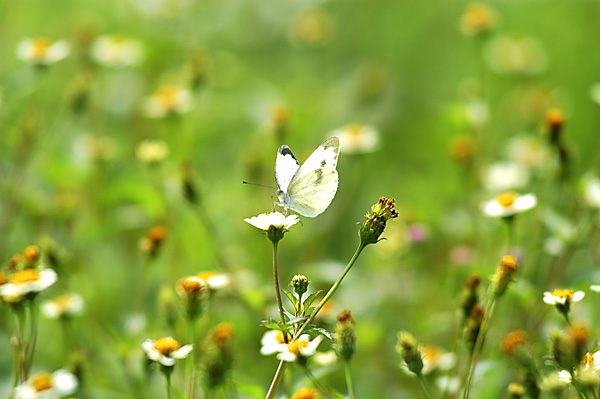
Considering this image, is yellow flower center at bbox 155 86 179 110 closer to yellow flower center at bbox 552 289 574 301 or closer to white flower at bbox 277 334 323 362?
white flower at bbox 277 334 323 362

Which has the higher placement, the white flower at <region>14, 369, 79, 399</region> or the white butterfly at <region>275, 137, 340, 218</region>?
the white butterfly at <region>275, 137, 340, 218</region>

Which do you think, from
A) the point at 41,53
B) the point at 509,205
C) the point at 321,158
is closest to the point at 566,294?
the point at 509,205

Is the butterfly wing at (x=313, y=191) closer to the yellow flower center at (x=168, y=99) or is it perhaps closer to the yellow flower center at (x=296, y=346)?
the yellow flower center at (x=296, y=346)

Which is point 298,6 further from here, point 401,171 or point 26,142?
point 26,142

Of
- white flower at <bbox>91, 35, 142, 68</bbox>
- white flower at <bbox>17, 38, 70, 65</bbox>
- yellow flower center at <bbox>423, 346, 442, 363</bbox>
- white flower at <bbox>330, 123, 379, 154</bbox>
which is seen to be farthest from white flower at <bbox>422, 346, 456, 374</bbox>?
white flower at <bbox>91, 35, 142, 68</bbox>

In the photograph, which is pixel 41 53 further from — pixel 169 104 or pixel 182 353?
pixel 182 353

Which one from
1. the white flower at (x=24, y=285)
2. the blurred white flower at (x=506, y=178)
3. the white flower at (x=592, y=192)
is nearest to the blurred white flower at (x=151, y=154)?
the white flower at (x=24, y=285)
